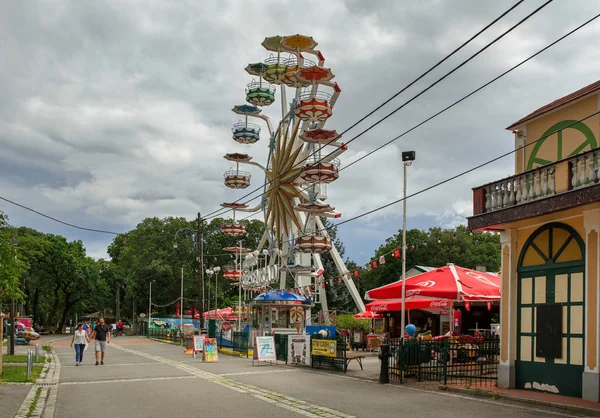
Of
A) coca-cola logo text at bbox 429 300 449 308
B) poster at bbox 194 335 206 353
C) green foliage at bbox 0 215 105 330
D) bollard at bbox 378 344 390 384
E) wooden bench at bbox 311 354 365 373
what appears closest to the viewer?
bollard at bbox 378 344 390 384

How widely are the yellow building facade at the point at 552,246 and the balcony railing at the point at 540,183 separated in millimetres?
22

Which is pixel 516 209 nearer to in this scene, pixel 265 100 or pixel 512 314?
pixel 512 314

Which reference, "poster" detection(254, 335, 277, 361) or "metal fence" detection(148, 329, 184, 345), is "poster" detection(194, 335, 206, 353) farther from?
"metal fence" detection(148, 329, 184, 345)

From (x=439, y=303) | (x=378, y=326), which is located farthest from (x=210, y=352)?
(x=378, y=326)

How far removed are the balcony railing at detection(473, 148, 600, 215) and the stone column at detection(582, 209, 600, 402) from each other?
934mm

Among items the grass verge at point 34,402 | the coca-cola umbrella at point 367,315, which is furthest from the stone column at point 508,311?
the coca-cola umbrella at point 367,315

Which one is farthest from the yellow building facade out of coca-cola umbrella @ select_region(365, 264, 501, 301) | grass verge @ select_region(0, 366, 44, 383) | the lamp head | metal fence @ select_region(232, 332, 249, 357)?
metal fence @ select_region(232, 332, 249, 357)

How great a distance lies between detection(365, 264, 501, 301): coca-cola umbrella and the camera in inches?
783

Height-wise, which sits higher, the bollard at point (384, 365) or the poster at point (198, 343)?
the bollard at point (384, 365)

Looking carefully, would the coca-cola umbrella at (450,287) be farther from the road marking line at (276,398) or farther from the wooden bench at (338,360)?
the road marking line at (276,398)

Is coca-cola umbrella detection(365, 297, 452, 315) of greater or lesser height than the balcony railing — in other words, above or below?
below

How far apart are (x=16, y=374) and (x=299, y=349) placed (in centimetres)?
936

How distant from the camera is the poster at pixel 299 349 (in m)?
23.4

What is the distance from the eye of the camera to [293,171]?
40.8 meters
